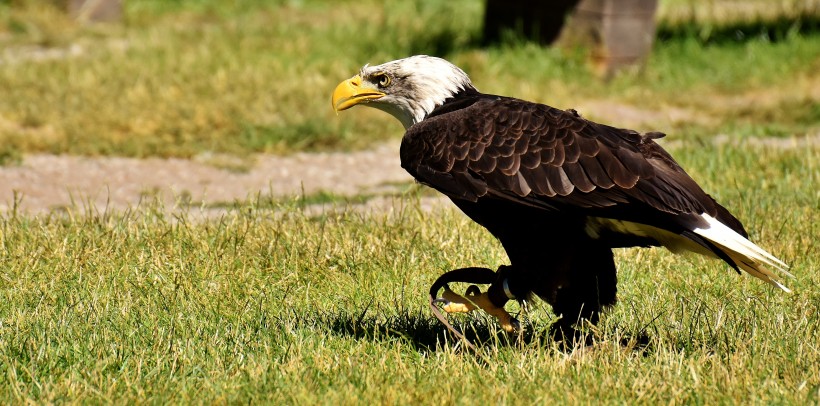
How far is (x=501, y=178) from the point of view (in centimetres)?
413

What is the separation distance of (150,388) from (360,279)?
159 cm

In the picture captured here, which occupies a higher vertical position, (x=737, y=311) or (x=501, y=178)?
(x=501, y=178)

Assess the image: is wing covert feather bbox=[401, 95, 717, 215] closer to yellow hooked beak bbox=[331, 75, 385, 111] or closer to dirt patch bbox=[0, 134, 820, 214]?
yellow hooked beak bbox=[331, 75, 385, 111]

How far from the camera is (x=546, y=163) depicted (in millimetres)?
4121

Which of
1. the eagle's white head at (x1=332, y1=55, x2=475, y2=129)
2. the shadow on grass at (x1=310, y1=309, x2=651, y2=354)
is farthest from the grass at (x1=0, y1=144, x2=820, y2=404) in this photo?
the eagle's white head at (x1=332, y1=55, x2=475, y2=129)

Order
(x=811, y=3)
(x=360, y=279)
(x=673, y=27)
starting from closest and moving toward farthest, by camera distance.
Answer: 1. (x=360, y=279)
2. (x=673, y=27)
3. (x=811, y=3)

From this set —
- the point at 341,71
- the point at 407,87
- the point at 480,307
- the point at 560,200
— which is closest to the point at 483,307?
the point at 480,307

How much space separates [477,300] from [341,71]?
6.33 meters

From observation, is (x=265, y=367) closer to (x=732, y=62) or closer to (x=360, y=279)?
(x=360, y=279)

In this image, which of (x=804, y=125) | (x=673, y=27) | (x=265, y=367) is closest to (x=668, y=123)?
(x=804, y=125)

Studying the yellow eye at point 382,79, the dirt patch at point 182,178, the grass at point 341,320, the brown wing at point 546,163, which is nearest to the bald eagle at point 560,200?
the brown wing at point 546,163

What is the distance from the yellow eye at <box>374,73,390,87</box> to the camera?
189 inches

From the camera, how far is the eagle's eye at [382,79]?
4.80 meters

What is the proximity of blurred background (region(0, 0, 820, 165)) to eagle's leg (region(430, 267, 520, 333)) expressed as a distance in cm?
434
